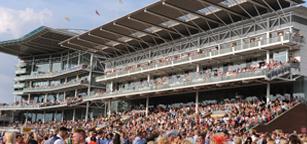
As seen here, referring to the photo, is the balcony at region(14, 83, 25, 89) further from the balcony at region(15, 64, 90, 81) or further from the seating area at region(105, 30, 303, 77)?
the seating area at region(105, 30, 303, 77)

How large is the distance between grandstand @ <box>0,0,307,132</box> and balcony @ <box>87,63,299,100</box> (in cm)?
7

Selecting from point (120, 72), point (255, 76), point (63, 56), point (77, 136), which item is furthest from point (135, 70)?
point (77, 136)

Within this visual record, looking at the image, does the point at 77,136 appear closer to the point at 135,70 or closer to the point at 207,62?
the point at 207,62

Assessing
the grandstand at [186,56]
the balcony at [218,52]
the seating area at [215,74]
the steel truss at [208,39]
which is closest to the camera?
the seating area at [215,74]

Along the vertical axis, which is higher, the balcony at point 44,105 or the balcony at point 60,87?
the balcony at point 60,87

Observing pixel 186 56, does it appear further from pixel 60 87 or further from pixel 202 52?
pixel 60 87

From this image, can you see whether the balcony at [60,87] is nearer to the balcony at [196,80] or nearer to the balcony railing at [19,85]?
the balcony railing at [19,85]

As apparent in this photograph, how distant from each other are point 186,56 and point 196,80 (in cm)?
396

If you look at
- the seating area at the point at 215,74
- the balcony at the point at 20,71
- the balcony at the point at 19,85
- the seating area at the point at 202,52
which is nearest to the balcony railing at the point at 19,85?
the balcony at the point at 19,85

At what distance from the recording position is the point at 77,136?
7.61 meters

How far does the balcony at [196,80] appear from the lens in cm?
3406

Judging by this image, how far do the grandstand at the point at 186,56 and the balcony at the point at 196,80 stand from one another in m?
0.07

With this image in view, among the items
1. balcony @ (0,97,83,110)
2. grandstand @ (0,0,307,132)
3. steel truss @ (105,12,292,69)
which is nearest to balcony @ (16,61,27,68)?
balcony @ (0,97,83,110)

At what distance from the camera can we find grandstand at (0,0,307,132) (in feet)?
118
